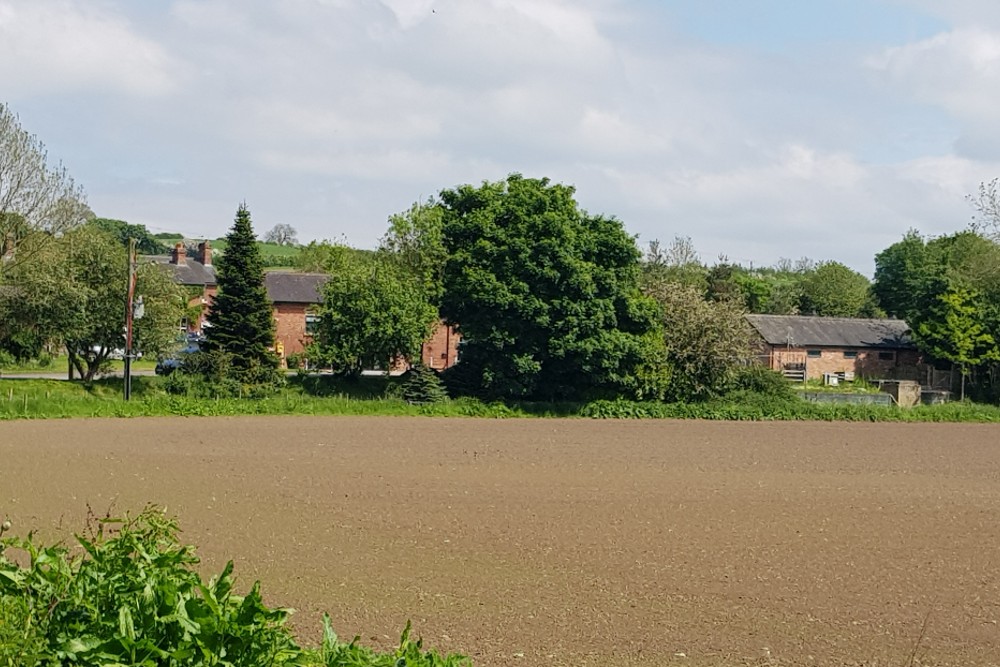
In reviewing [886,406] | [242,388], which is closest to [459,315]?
[242,388]

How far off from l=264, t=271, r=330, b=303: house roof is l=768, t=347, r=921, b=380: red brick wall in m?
31.5

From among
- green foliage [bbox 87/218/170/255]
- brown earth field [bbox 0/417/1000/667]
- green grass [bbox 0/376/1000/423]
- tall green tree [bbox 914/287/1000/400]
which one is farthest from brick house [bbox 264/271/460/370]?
green foliage [bbox 87/218/170/255]

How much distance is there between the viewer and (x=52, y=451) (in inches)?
1083

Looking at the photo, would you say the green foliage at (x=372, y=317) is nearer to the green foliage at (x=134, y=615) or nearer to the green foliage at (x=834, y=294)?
the green foliage at (x=134, y=615)

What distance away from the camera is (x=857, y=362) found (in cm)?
7006

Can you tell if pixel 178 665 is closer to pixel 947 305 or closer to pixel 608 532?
pixel 608 532

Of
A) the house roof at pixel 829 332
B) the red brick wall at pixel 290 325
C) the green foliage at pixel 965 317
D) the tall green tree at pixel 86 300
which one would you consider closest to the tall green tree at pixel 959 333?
the green foliage at pixel 965 317

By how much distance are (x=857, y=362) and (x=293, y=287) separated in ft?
130

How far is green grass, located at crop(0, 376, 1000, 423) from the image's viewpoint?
126 ft

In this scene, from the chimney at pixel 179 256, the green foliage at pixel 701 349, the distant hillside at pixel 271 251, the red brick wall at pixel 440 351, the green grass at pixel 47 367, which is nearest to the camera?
the green foliage at pixel 701 349

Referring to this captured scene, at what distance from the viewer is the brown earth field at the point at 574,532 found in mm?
11687

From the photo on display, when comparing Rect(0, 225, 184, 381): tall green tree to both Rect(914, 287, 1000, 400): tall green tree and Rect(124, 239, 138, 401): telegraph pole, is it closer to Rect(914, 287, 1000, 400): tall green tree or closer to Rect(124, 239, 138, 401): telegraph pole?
Rect(124, 239, 138, 401): telegraph pole

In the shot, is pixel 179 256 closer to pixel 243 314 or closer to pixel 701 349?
pixel 243 314

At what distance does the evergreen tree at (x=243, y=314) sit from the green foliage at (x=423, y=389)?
20.5 feet
